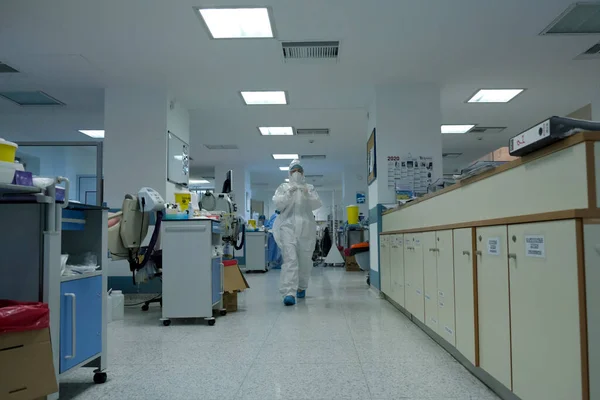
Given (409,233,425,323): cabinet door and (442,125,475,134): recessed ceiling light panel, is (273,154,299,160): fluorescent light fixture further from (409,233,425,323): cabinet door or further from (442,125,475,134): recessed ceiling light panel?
(409,233,425,323): cabinet door

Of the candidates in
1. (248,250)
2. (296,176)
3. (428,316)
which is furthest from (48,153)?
(428,316)

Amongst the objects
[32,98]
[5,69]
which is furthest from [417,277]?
[32,98]

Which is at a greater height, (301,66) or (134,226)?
(301,66)

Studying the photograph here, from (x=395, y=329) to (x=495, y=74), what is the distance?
11.5 ft

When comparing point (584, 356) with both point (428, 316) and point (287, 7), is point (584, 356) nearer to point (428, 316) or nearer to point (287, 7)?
point (428, 316)

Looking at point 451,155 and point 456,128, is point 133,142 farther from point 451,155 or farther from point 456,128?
point 451,155

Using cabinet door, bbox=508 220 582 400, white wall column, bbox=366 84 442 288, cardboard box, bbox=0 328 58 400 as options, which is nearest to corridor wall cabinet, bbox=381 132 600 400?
cabinet door, bbox=508 220 582 400

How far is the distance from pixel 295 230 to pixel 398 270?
1409mm

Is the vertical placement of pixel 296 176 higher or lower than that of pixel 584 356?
higher

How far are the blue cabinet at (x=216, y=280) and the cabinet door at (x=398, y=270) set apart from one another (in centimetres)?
159

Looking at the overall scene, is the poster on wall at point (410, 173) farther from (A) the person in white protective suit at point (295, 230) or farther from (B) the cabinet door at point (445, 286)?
(B) the cabinet door at point (445, 286)


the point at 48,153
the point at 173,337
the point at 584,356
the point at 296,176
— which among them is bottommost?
the point at 173,337

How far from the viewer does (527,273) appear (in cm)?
161

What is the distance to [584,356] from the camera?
1267 mm
